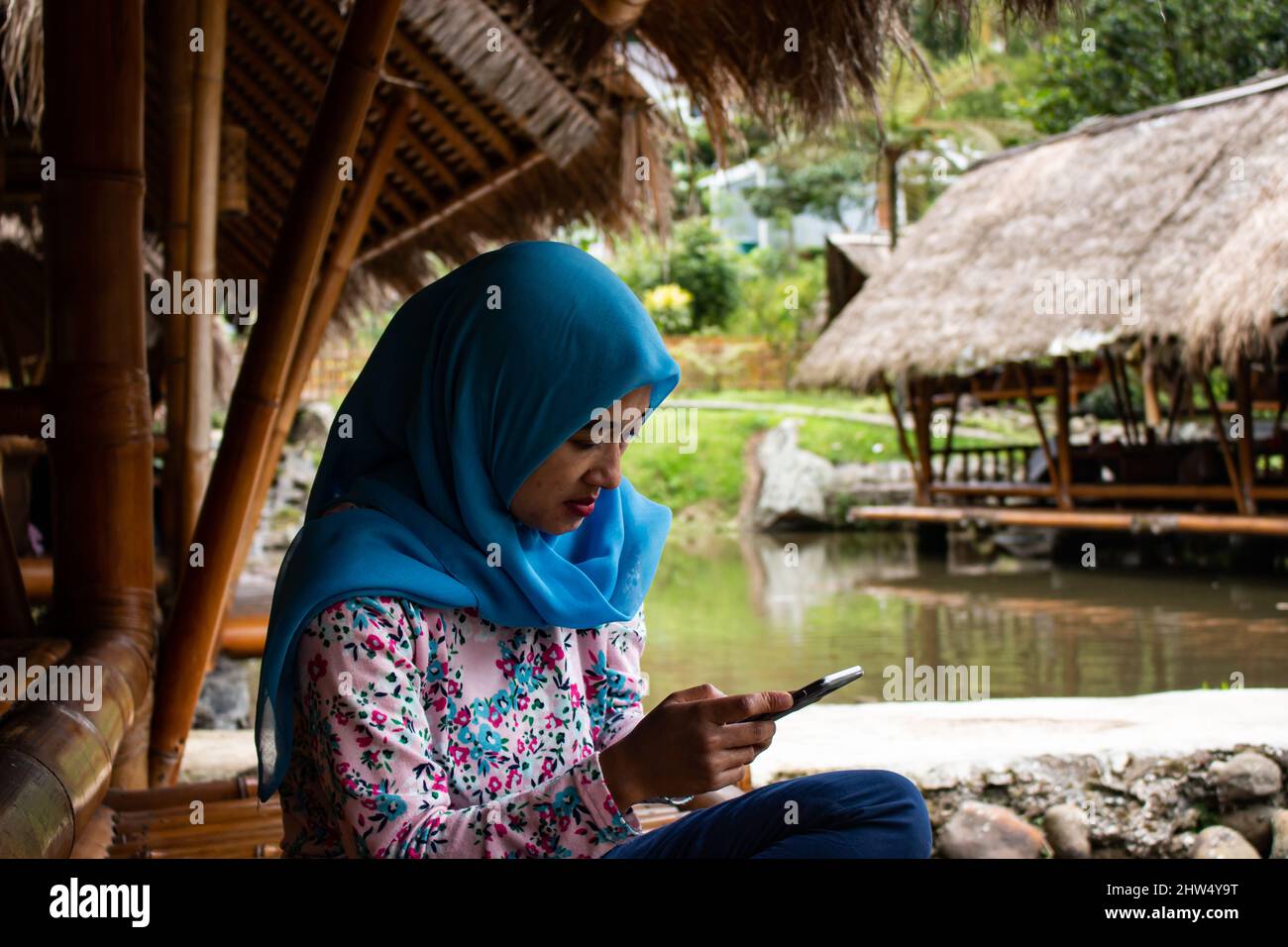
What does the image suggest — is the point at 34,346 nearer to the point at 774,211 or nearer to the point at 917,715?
the point at 917,715

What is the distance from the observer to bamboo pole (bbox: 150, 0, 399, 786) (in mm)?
2684

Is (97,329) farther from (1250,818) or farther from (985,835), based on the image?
(1250,818)

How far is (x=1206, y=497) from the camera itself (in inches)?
404

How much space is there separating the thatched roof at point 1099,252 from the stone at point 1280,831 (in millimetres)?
5601

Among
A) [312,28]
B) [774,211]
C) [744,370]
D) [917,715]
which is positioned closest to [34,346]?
[312,28]

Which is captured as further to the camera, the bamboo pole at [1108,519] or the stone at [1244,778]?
the bamboo pole at [1108,519]

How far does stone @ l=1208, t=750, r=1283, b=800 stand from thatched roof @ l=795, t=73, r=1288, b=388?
5.55m

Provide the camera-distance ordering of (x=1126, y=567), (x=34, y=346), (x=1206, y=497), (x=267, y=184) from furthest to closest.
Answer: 1. (x=1126, y=567)
2. (x=1206, y=497)
3. (x=34, y=346)
4. (x=267, y=184)

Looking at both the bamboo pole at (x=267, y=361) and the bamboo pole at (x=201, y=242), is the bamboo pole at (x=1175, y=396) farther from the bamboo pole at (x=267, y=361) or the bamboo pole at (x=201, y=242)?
the bamboo pole at (x=267, y=361)

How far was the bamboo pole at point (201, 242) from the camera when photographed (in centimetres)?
336

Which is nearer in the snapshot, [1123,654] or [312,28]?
[312,28]

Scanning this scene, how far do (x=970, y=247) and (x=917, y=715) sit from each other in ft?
29.4
